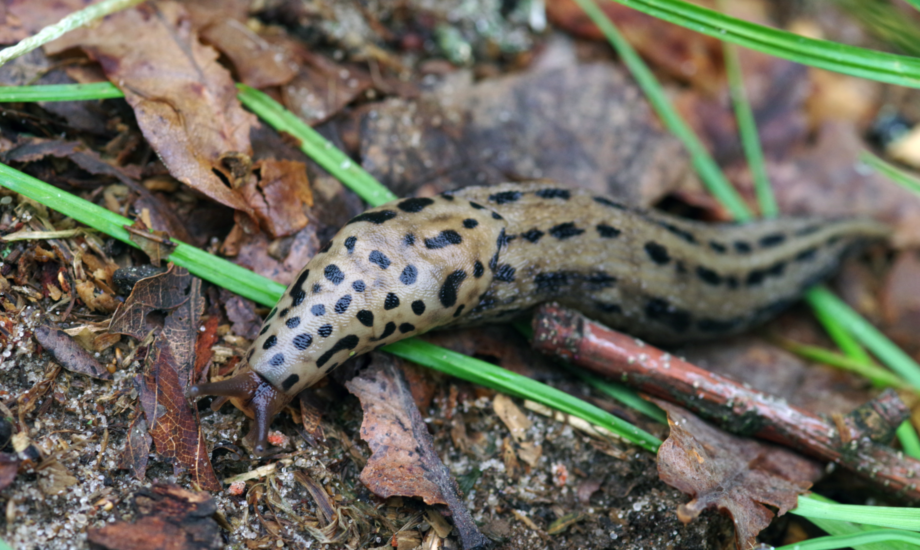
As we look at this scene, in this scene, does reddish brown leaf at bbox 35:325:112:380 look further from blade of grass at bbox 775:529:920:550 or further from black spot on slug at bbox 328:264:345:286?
blade of grass at bbox 775:529:920:550

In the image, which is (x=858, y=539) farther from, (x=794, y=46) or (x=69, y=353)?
(x=69, y=353)

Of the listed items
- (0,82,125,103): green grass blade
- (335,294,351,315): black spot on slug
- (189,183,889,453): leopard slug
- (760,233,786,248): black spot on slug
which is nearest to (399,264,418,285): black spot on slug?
(189,183,889,453): leopard slug

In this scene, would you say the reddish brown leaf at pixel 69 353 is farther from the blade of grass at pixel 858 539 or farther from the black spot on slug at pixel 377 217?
the blade of grass at pixel 858 539

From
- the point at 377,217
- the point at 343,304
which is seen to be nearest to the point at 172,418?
the point at 343,304

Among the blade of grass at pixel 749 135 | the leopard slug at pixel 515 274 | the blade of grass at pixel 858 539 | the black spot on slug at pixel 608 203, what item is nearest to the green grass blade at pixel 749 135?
the blade of grass at pixel 749 135

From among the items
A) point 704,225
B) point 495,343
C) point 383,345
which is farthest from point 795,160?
point 383,345

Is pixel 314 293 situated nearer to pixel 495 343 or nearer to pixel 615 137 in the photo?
pixel 495 343
